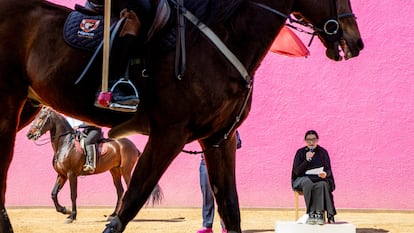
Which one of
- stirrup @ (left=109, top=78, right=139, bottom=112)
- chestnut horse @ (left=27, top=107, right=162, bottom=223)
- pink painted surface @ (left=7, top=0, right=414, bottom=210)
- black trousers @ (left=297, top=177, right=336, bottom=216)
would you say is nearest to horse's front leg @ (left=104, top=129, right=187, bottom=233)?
stirrup @ (left=109, top=78, right=139, bottom=112)

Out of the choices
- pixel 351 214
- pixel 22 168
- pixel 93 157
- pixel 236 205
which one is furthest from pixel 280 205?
pixel 236 205

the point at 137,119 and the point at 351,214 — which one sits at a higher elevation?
the point at 137,119

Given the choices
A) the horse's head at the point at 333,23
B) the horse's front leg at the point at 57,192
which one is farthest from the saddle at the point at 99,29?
the horse's front leg at the point at 57,192

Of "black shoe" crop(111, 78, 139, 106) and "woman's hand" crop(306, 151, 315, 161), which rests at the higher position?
"black shoe" crop(111, 78, 139, 106)

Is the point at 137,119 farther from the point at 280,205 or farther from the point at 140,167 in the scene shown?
the point at 280,205

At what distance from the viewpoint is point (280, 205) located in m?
15.3

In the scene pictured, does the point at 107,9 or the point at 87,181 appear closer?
the point at 107,9

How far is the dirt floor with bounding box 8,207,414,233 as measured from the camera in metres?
12.0

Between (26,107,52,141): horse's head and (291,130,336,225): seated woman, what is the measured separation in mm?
5454

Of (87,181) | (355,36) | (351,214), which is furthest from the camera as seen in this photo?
(87,181)

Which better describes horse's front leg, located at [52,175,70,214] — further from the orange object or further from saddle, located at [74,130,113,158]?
the orange object

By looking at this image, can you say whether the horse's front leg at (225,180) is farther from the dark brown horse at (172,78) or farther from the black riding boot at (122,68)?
the black riding boot at (122,68)

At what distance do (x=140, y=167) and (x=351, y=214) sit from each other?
10.3 meters

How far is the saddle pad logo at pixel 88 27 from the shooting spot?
5.23 m
